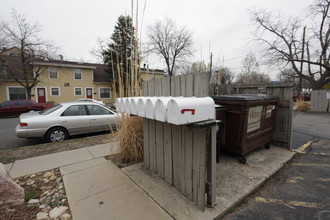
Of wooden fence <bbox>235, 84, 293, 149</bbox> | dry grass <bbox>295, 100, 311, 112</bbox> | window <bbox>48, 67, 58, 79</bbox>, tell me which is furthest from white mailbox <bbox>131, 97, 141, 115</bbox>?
window <bbox>48, 67, 58, 79</bbox>

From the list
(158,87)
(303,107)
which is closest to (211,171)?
(158,87)

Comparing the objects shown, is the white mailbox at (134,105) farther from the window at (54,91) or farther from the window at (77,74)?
the window at (77,74)

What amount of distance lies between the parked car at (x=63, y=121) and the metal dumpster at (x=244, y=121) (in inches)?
114

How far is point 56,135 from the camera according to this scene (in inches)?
196

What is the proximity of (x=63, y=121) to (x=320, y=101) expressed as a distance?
16763 mm

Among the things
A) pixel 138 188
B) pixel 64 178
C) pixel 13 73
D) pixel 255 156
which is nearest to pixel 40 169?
pixel 64 178

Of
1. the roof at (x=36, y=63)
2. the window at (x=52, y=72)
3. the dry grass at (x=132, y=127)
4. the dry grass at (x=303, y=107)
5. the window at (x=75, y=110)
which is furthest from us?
the window at (x=52, y=72)

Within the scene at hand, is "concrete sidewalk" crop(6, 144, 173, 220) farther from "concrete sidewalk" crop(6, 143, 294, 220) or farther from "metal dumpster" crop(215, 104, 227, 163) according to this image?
"metal dumpster" crop(215, 104, 227, 163)

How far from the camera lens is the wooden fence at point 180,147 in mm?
1905

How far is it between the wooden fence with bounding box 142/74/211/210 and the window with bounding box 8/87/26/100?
22.5 m

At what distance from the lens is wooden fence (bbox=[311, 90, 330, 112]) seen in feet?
38.2

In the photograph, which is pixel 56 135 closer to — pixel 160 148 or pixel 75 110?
pixel 75 110

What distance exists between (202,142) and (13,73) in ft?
67.8

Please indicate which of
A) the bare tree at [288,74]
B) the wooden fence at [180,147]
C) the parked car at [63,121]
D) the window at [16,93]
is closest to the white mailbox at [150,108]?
the wooden fence at [180,147]
